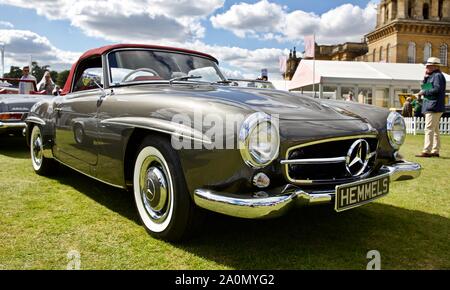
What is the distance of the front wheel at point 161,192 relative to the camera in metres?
2.47

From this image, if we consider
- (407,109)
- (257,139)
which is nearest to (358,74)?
(407,109)

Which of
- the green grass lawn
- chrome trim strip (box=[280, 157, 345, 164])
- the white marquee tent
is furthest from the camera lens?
the white marquee tent

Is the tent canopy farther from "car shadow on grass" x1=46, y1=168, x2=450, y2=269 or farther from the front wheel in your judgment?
the front wheel

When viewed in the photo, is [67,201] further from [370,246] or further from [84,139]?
[370,246]

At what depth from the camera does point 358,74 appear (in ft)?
67.9

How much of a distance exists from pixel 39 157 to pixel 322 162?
3.71 m

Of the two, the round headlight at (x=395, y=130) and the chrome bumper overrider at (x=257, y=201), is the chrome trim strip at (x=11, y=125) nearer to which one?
the chrome bumper overrider at (x=257, y=201)

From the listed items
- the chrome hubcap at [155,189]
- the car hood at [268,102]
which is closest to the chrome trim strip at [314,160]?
the car hood at [268,102]

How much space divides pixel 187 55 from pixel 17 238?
213cm

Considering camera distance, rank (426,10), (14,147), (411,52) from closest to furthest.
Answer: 1. (14,147)
2. (411,52)
3. (426,10)

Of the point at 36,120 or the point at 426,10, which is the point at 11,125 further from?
the point at 426,10

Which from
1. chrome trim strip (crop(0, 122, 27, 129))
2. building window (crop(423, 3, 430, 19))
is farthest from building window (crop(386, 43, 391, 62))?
chrome trim strip (crop(0, 122, 27, 129))

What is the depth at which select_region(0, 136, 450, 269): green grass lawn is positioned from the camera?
2410mm

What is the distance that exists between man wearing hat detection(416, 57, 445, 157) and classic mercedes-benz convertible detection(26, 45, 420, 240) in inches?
173
